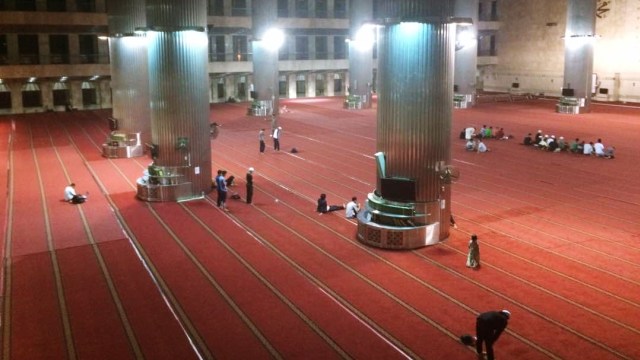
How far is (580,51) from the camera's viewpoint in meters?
39.4

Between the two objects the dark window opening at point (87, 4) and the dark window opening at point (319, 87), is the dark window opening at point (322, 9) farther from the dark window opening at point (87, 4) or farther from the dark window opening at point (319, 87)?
the dark window opening at point (87, 4)

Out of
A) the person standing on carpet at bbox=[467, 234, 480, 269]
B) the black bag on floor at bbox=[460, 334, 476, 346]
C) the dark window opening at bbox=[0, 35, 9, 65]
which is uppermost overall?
the dark window opening at bbox=[0, 35, 9, 65]

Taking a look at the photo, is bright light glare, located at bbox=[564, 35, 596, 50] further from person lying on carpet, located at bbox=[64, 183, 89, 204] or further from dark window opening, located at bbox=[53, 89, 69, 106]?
dark window opening, located at bbox=[53, 89, 69, 106]

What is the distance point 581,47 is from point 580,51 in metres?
0.26

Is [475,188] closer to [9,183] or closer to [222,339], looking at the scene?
[222,339]

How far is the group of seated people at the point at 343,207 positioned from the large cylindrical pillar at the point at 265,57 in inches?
963

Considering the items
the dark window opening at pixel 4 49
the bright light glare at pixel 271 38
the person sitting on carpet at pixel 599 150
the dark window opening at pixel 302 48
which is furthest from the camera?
the dark window opening at pixel 302 48

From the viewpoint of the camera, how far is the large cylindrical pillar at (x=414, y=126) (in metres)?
13.2

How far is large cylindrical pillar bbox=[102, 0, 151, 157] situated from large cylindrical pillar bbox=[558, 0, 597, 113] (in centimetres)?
2711

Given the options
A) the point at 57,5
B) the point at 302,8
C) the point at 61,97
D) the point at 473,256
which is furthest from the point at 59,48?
the point at 473,256

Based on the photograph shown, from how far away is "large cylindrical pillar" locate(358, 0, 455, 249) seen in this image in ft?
43.2

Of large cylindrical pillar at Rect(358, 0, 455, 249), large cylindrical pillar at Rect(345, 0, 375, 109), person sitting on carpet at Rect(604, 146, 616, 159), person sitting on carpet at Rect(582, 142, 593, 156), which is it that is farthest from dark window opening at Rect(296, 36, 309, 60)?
large cylindrical pillar at Rect(358, 0, 455, 249)

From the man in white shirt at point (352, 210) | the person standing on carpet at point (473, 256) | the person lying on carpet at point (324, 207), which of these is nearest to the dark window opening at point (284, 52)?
the person lying on carpet at point (324, 207)

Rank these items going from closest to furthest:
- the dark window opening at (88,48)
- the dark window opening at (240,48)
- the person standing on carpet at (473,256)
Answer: the person standing on carpet at (473,256)
the dark window opening at (88,48)
the dark window opening at (240,48)
